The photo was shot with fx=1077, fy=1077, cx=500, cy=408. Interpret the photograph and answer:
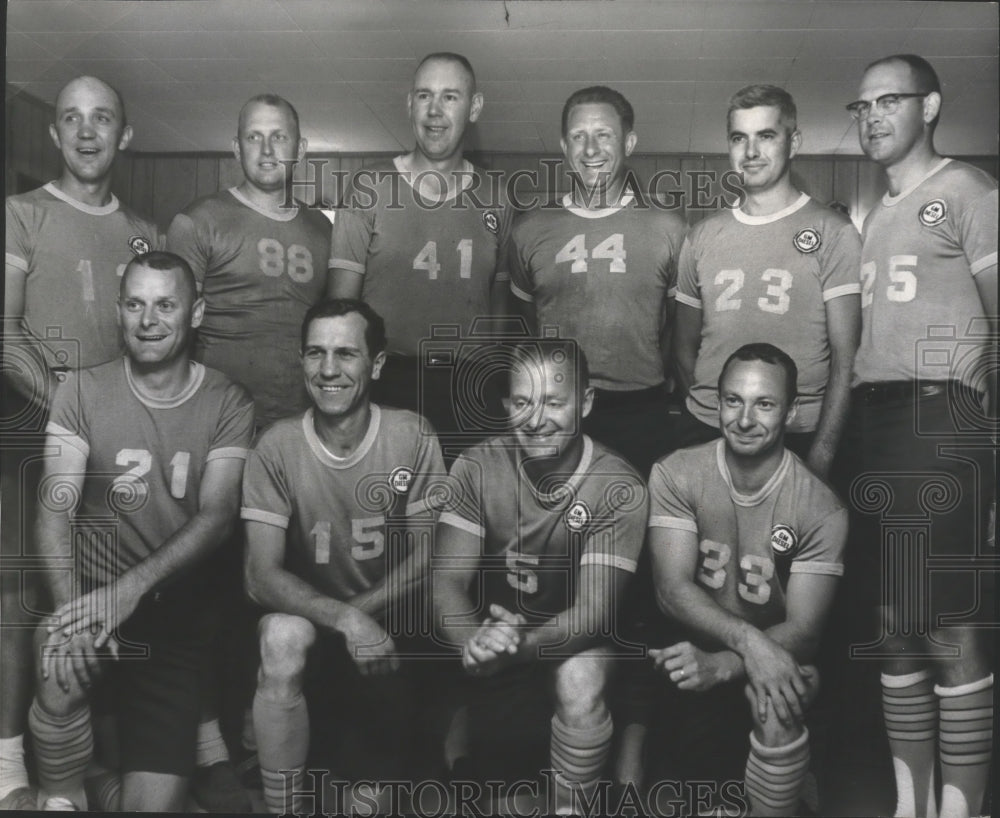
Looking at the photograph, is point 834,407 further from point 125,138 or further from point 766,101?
point 125,138

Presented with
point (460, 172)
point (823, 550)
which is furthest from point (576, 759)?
point (460, 172)

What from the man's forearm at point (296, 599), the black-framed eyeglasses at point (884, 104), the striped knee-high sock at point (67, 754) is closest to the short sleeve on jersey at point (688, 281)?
the black-framed eyeglasses at point (884, 104)

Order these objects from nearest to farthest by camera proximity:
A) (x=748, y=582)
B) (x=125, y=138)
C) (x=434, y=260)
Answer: (x=748, y=582)
(x=434, y=260)
(x=125, y=138)

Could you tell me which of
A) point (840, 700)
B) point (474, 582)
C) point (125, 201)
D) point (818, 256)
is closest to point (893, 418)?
point (818, 256)

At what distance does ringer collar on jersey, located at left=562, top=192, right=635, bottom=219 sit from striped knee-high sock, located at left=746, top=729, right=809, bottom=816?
144 centimetres

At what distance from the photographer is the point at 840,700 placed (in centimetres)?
283

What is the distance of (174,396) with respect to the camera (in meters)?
2.95

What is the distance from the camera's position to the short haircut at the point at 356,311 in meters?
2.91

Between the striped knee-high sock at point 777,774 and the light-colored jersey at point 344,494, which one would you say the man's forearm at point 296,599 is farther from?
the striped knee-high sock at point 777,774

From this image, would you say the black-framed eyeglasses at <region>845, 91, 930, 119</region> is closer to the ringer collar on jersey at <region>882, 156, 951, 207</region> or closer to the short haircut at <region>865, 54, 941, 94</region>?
the short haircut at <region>865, 54, 941, 94</region>

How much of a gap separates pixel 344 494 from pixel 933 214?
174 cm

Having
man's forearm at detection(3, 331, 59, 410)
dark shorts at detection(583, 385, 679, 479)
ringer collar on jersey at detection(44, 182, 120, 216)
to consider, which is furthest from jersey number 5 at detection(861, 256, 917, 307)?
man's forearm at detection(3, 331, 59, 410)

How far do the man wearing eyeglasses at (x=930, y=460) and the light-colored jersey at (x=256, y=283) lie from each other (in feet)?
4.92

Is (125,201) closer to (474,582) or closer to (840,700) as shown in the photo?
(474,582)
